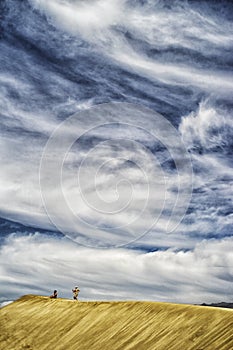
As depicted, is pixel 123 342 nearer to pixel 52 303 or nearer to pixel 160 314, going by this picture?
pixel 160 314

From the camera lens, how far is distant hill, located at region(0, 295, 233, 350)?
58.7 ft

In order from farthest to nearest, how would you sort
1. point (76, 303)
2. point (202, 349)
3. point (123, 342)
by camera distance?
1. point (76, 303)
2. point (123, 342)
3. point (202, 349)

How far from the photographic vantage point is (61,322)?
31375 mm

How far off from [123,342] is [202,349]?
630cm

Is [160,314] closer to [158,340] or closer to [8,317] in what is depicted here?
[158,340]

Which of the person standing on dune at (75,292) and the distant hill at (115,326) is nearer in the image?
the distant hill at (115,326)

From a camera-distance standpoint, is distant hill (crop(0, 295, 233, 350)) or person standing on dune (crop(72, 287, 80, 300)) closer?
distant hill (crop(0, 295, 233, 350))

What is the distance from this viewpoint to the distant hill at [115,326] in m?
17.9

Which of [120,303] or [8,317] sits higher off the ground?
[120,303]

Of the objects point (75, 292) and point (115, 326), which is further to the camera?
point (75, 292)

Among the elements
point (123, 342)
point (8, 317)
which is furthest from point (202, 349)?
point (8, 317)

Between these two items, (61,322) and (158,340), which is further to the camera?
(61,322)

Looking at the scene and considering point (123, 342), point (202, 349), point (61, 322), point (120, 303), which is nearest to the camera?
point (202, 349)

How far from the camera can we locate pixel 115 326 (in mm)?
24781
